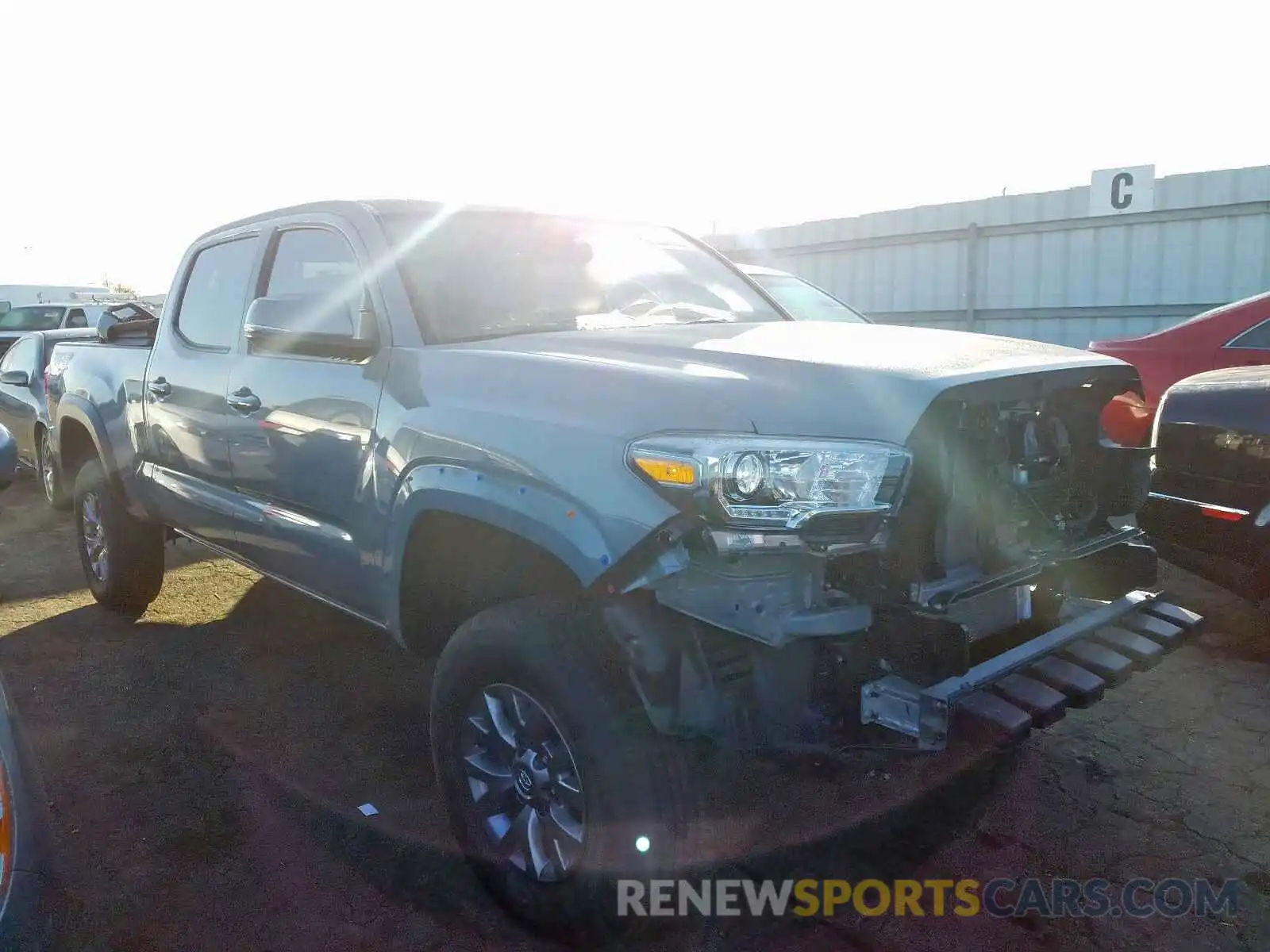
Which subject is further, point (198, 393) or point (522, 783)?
point (198, 393)

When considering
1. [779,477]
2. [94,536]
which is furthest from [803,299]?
[779,477]

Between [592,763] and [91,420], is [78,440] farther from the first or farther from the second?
[592,763]

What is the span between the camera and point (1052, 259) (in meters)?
12.8

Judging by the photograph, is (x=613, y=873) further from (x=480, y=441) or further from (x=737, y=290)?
(x=737, y=290)

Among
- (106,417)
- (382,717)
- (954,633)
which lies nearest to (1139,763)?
(954,633)

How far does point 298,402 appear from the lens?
134 inches

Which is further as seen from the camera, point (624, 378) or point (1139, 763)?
point (1139, 763)

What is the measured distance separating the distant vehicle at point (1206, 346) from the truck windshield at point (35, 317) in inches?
600

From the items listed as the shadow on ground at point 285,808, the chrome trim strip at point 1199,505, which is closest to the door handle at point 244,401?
the shadow on ground at point 285,808

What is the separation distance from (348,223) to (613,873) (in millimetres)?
2236

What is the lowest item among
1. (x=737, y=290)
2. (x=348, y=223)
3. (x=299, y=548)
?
(x=299, y=548)

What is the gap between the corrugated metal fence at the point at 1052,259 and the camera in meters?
11.4

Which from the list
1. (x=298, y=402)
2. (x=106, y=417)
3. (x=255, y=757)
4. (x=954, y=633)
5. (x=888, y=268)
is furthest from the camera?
(x=888, y=268)

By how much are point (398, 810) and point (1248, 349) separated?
5.05 metres
